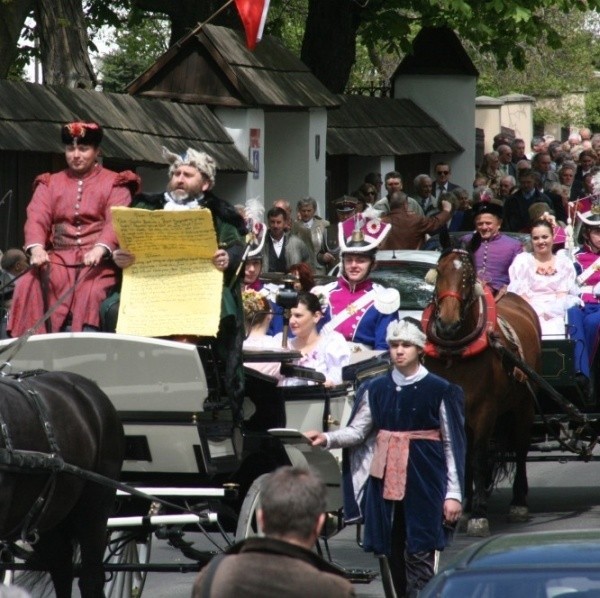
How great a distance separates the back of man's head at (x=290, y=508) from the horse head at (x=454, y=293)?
22.5 ft

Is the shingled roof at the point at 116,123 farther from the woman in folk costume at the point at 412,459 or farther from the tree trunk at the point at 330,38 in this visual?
the woman in folk costume at the point at 412,459

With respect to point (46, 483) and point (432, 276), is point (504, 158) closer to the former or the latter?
point (432, 276)

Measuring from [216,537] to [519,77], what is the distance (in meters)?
40.6

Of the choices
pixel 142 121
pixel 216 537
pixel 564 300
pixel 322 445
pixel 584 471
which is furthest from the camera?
pixel 142 121

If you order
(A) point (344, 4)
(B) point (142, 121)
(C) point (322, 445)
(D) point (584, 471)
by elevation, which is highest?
(A) point (344, 4)

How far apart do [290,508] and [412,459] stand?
3951 millimetres

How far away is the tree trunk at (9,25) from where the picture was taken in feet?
69.8

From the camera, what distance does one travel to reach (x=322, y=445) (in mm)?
8922

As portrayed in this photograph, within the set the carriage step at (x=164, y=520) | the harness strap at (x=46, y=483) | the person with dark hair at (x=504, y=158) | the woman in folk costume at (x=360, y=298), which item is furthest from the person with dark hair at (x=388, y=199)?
the harness strap at (x=46, y=483)

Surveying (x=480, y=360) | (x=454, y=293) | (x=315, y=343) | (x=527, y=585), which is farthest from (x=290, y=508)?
(x=480, y=360)

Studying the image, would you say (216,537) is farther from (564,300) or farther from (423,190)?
(423,190)

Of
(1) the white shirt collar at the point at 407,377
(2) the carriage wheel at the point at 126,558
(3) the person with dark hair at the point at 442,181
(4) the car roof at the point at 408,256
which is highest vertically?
(3) the person with dark hair at the point at 442,181

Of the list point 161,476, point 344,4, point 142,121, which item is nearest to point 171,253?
point 161,476

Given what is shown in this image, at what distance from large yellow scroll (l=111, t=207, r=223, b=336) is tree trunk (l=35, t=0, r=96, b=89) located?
12.8 meters
